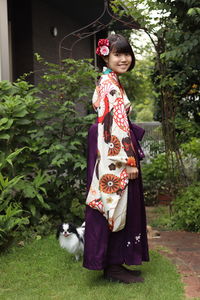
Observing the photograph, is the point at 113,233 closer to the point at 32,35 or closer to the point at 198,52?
the point at 198,52

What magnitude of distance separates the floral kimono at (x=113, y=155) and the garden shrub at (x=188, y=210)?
2.13m

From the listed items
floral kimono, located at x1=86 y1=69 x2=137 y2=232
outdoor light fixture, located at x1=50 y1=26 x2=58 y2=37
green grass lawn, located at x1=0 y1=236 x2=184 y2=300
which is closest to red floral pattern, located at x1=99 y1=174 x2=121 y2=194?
floral kimono, located at x1=86 y1=69 x2=137 y2=232

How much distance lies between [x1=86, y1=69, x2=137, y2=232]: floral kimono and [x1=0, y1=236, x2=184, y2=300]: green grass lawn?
1.59 feet

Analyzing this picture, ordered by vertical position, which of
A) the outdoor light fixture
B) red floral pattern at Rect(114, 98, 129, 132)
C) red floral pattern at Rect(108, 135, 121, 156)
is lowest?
red floral pattern at Rect(108, 135, 121, 156)

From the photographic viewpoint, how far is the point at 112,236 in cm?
327

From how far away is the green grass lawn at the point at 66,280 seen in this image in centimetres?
319

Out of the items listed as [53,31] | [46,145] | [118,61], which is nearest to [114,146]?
[118,61]

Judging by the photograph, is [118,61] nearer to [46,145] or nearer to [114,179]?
[114,179]

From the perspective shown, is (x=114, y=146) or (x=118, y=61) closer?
(x=114, y=146)

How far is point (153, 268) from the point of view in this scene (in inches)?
148

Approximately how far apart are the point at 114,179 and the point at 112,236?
0.44 m

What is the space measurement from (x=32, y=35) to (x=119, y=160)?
182 inches

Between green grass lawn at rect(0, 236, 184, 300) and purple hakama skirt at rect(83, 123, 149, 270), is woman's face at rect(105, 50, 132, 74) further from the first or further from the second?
green grass lawn at rect(0, 236, 184, 300)

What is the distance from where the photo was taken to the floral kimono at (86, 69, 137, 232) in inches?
123
